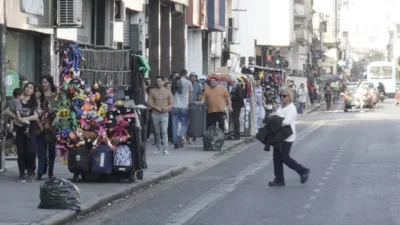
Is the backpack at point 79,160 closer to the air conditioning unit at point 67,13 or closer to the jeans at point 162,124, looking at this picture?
the jeans at point 162,124

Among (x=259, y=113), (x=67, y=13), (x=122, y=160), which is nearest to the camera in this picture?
(x=122, y=160)

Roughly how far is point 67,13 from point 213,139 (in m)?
4.79

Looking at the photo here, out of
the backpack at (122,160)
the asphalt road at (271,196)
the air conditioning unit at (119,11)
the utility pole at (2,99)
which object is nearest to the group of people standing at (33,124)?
the utility pole at (2,99)

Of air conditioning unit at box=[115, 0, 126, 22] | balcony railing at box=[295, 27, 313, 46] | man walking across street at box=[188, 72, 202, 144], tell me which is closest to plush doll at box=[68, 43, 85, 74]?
man walking across street at box=[188, 72, 202, 144]

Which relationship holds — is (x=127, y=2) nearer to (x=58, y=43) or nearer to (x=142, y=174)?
(x=58, y=43)

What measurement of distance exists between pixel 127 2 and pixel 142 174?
50.0ft

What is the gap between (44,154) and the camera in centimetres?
1739

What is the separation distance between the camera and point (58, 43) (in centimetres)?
2538

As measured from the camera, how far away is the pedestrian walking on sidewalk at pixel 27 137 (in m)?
17.0

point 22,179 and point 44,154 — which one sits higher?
point 44,154

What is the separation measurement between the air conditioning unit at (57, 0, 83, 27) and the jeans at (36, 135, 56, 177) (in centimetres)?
719

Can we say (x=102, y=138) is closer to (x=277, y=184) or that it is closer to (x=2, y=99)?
(x=2, y=99)

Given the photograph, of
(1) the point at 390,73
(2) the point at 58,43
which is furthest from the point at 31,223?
(1) the point at 390,73

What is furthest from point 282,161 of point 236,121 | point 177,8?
point 177,8
